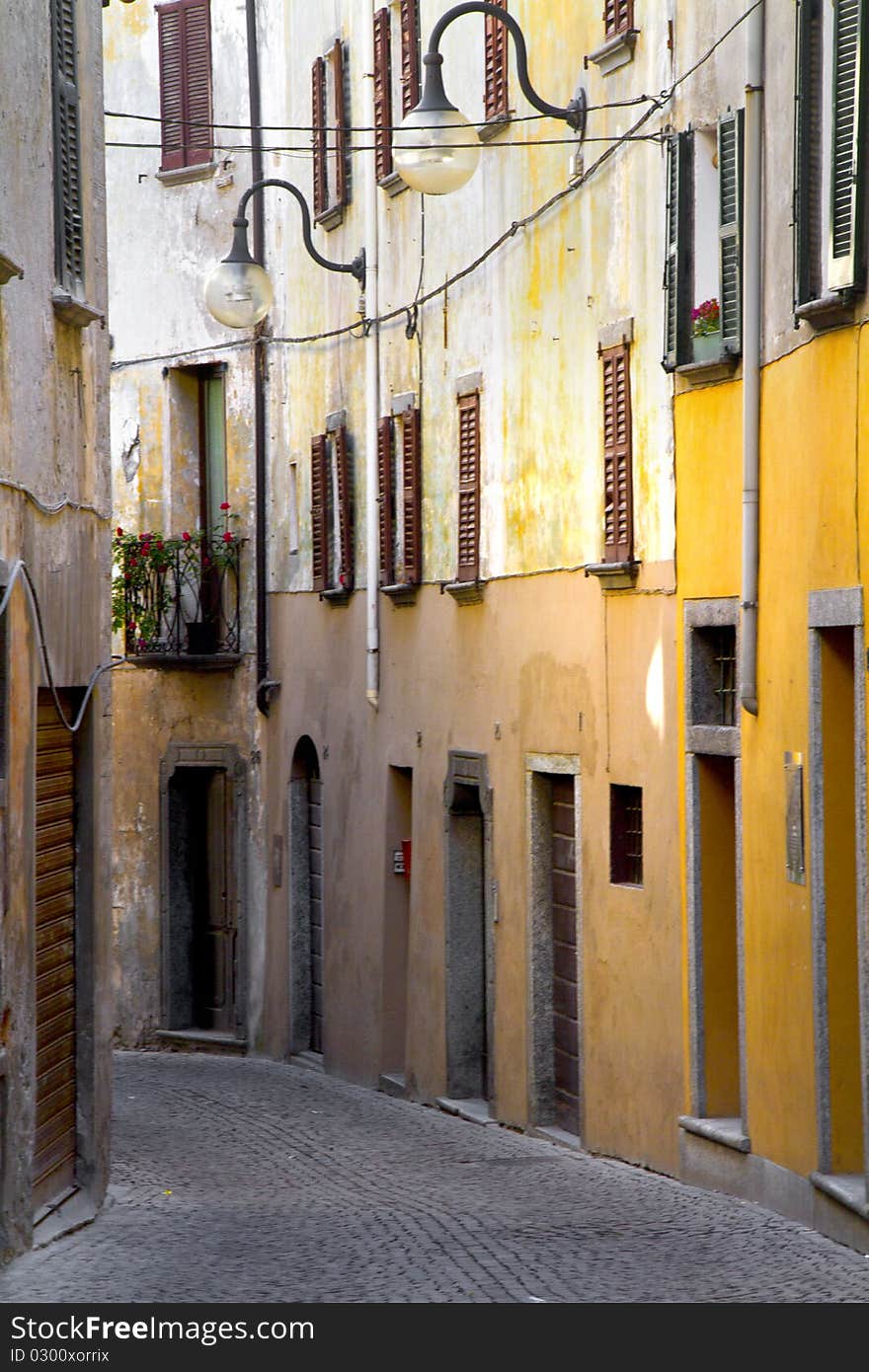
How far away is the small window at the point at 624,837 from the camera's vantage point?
47.4ft

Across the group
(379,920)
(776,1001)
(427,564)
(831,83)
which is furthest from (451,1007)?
(831,83)

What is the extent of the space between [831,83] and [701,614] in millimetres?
3173

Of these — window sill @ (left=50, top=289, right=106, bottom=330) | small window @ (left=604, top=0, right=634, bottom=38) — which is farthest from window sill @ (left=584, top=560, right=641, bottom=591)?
window sill @ (left=50, top=289, right=106, bottom=330)

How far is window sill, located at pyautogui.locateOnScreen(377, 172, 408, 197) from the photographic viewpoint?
1928 centimetres

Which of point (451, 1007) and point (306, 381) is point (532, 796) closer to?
point (451, 1007)

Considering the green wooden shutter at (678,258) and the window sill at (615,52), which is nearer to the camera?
the green wooden shutter at (678,258)

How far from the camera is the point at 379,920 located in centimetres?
1988

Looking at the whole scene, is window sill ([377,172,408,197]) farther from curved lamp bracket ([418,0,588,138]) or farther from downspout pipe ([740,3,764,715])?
downspout pipe ([740,3,764,715])

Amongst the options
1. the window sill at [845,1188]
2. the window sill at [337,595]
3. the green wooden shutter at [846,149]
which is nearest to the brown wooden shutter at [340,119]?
the window sill at [337,595]

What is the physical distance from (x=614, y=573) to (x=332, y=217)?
26.8 feet

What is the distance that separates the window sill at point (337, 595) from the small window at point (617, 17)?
290 inches

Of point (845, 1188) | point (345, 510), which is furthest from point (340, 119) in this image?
point (845, 1188)

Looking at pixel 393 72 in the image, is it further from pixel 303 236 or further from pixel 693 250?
pixel 693 250

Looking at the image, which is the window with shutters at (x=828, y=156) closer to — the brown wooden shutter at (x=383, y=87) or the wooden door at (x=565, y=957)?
the wooden door at (x=565, y=957)
